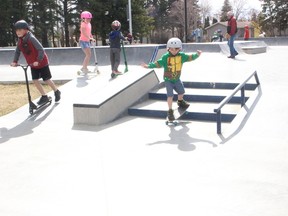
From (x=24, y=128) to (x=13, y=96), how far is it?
3.00 m

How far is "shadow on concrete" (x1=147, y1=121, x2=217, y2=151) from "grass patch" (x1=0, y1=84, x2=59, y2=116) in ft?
13.5

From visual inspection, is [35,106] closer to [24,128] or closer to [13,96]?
[24,128]

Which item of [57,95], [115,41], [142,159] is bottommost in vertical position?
[142,159]

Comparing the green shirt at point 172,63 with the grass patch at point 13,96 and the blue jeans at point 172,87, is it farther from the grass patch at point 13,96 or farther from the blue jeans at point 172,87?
the grass patch at point 13,96

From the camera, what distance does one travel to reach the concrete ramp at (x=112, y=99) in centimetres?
669

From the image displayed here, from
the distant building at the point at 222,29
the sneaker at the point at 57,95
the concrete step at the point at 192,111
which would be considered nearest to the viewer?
the concrete step at the point at 192,111

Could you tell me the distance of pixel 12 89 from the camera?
10.1 metres

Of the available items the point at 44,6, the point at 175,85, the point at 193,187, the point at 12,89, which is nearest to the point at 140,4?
the point at 44,6

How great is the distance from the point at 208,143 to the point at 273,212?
214 cm

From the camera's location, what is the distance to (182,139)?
18.4ft

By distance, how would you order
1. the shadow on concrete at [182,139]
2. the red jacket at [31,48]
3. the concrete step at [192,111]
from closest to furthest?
the shadow on concrete at [182,139], the concrete step at [192,111], the red jacket at [31,48]

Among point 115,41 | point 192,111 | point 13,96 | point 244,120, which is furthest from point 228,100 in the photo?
point 13,96

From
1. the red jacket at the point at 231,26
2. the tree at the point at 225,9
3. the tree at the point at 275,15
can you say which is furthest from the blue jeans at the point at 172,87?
→ the tree at the point at 225,9

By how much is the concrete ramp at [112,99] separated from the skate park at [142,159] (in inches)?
0.9
